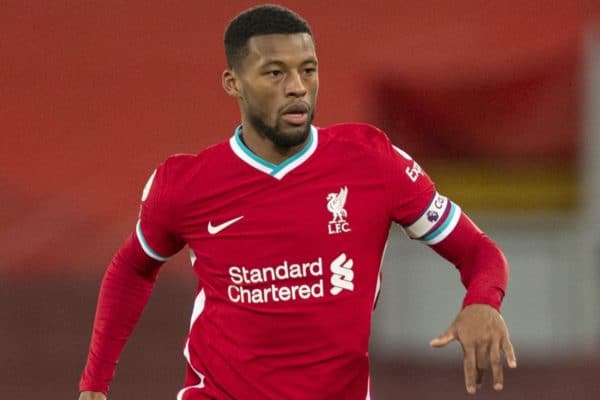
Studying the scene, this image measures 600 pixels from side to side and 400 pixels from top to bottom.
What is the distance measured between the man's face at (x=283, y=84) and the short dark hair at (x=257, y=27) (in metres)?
0.02

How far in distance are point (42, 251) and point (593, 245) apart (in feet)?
21.7

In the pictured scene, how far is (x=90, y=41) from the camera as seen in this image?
18.6m

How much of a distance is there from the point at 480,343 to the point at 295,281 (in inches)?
27.0

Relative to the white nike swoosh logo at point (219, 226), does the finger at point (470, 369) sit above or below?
below

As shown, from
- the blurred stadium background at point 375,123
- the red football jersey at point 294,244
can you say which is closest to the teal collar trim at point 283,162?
the red football jersey at point 294,244

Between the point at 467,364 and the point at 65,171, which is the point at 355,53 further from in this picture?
the point at 467,364

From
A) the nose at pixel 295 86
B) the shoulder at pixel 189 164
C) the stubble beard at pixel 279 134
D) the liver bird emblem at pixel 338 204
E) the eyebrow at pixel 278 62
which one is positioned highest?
the eyebrow at pixel 278 62

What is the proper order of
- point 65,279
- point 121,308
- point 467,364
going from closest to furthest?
point 467,364
point 121,308
point 65,279

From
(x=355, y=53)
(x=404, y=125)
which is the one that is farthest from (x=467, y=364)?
(x=355, y=53)

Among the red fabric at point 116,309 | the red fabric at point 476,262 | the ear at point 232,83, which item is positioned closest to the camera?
the red fabric at point 476,262

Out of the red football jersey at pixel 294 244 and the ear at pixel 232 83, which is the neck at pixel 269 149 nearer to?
the red football jersey at pixel 294 244

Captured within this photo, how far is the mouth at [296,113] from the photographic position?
16.1ft

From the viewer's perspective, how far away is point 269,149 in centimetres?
510

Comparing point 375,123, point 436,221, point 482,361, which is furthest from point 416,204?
point 375,123
